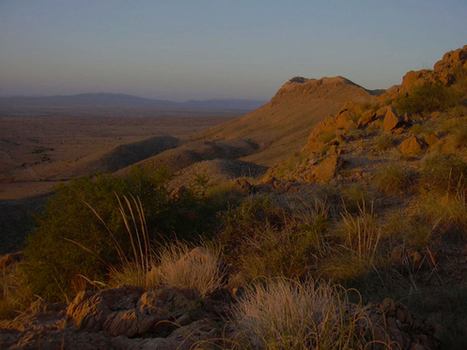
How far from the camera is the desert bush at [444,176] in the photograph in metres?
5.90

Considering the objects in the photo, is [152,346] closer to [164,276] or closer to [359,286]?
[164,276]

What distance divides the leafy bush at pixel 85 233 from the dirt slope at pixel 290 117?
16823 mm

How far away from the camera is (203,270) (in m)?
3.93

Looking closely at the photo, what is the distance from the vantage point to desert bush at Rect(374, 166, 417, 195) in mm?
6777

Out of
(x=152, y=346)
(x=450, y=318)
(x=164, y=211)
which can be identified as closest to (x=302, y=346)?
(x=152, y=346)

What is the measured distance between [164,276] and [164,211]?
2.11m

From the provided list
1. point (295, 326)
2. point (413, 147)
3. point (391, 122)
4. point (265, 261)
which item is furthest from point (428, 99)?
point (295, 326)

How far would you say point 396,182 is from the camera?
680cm

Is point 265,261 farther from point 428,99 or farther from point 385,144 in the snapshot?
point 428,99

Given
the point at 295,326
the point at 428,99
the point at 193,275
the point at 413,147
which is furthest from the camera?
the point at 428,99

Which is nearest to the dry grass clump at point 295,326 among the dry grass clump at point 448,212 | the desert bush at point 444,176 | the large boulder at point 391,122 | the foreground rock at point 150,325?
the foreground rock at point 150,325

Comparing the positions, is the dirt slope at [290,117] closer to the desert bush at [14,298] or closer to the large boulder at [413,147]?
the large boulder at [413,147]

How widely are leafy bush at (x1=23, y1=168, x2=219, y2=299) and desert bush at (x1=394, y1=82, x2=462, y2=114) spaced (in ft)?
34.1

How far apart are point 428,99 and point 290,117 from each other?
22208 mm
